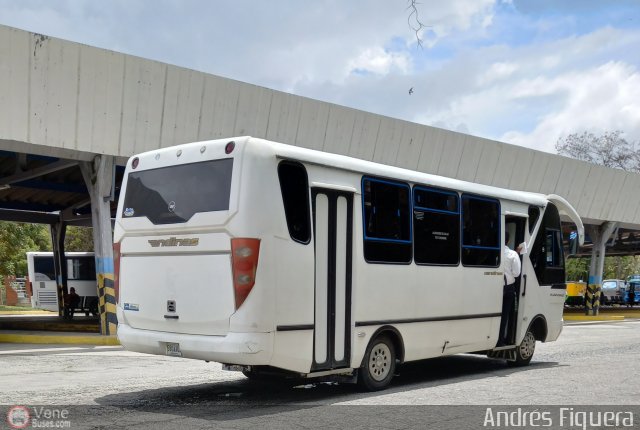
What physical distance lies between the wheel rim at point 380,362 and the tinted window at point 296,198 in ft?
6.21

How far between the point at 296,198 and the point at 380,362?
2.50 m

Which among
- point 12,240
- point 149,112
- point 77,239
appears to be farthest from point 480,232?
point 77,239

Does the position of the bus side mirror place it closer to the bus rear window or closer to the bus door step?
the bus door step

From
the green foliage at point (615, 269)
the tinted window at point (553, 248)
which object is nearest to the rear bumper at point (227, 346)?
the tinted window at point (553, 248)

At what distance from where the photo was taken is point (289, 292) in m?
8.24

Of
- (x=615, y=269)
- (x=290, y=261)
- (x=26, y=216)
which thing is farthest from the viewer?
(x=615, y=269)

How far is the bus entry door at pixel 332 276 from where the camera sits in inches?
341

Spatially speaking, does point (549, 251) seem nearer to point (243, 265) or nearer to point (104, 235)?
point (243, 265)

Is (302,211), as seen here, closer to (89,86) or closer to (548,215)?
(548,215)

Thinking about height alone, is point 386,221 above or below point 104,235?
below

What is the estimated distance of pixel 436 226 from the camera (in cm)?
1045

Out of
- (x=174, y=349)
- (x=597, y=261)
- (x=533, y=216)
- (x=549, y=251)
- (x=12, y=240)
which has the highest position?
(x=12, y=240)

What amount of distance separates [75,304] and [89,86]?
1722 cm

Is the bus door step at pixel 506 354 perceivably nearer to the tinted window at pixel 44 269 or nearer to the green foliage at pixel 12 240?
the tinted window at pixel 44 269
